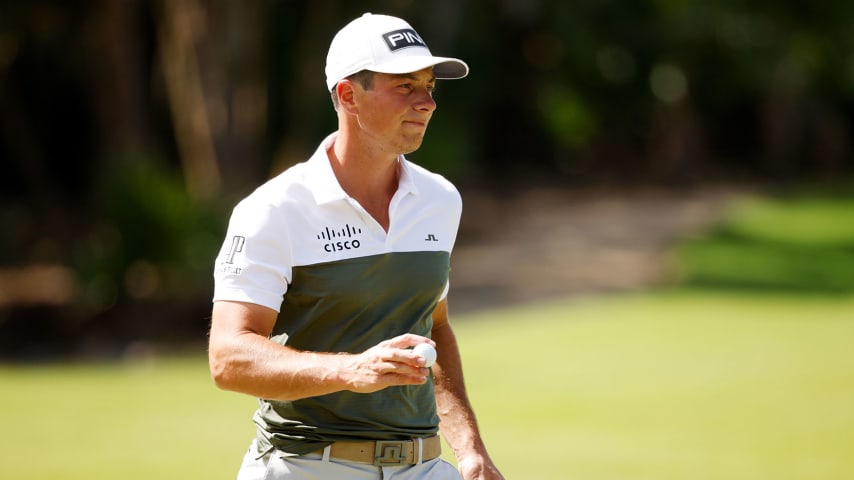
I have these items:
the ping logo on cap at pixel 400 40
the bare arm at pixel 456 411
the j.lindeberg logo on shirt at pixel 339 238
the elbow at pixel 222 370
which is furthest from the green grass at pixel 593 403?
the elbow at pixel 222 370

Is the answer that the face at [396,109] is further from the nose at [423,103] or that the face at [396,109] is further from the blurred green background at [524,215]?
the blurred green background at [524,215]

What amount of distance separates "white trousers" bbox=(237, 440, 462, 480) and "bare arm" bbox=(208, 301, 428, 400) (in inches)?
16.0

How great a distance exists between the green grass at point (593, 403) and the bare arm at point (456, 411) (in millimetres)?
5640

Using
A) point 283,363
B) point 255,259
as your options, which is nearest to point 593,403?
point 255,259

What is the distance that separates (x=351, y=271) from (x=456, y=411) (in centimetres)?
73

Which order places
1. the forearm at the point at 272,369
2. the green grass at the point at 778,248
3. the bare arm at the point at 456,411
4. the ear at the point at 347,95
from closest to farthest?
the forearm at the point at 272,369
the ear at the point at 347,95
the bare arm at the point at 456,411
the green grass at the point at 778,248

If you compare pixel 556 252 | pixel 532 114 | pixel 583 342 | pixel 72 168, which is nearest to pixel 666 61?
pixel 532 114

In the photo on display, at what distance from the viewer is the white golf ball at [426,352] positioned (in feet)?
10.4

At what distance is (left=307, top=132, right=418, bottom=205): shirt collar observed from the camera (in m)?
3.72

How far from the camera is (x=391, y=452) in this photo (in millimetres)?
3732

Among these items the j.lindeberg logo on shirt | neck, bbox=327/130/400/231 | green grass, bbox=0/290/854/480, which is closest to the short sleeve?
the j.lindeberg logo on shirt

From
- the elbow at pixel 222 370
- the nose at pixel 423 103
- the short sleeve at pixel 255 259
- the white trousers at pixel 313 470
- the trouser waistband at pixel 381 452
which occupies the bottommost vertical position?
the white trousers at pixel 313 470

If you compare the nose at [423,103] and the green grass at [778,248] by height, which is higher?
the green grass at [778,248]

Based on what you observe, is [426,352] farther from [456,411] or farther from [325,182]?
[456,411]
